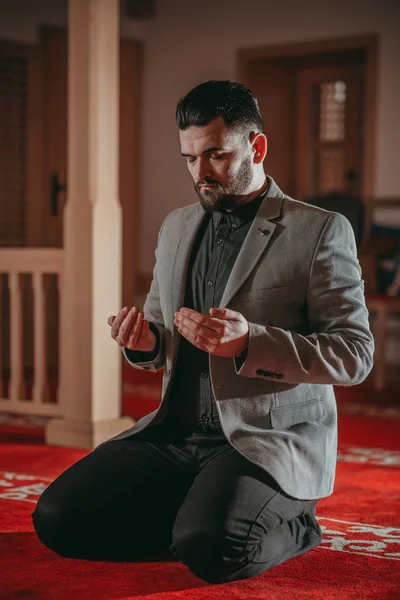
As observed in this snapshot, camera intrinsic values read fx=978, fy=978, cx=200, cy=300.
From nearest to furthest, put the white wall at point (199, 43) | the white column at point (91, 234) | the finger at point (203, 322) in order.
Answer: the finger at point (203, 322) < the white column at point (91, 234) < the white wall at point (199, 43)

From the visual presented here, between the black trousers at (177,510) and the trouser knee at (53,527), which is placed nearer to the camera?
the black trousers at (177,510)

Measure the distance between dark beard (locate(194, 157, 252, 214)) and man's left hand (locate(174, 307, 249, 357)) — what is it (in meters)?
0.35

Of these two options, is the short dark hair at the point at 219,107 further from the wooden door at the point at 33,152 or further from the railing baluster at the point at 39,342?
the wooden door at the point at 33,152

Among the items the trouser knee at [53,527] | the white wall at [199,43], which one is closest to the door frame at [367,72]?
the white wall at [199,43]

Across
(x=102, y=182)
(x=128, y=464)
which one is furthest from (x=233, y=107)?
(x=102, y=182)

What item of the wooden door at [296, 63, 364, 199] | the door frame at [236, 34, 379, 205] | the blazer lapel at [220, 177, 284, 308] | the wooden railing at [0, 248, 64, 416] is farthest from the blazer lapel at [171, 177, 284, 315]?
the wooden door at [296, 63, 364, 199]

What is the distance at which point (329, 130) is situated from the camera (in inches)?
281

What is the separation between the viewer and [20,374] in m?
4.68

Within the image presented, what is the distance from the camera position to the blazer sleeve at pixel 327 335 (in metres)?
2.21

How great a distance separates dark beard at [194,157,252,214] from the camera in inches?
93.6

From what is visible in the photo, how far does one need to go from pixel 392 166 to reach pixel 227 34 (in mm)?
1665

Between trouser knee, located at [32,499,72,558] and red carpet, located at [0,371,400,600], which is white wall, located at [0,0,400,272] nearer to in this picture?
red carpet, located at [0,371,400,600]

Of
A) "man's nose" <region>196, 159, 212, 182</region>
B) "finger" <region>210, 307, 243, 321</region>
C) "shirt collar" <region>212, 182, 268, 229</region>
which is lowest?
"finger" <region>210, 307, 243, 321</region>

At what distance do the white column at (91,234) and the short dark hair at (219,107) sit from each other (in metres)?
1.83
